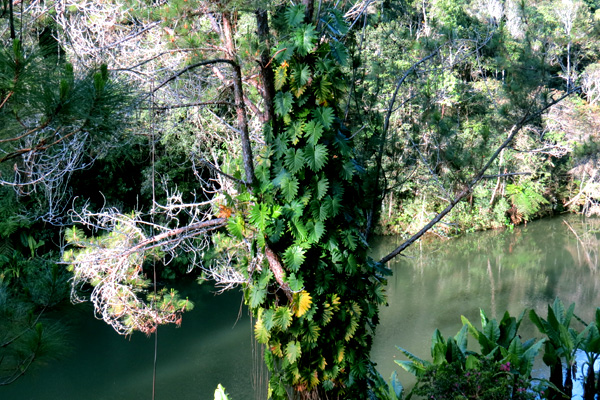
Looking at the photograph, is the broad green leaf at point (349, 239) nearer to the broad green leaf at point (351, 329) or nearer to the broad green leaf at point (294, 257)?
the broad green leaf at point (294, 257)

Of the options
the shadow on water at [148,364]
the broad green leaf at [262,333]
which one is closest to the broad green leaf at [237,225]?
the broad green leaf at [262,333]

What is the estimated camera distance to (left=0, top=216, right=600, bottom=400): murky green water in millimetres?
5902

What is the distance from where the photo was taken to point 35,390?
19.3 ft

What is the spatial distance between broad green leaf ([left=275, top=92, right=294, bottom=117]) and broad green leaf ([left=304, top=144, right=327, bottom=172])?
224mm

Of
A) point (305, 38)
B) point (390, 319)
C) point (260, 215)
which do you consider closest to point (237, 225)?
point (260, 215)

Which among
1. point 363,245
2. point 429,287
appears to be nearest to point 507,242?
point 429,287

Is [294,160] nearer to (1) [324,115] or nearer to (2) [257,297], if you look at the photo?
(1) [324,115]

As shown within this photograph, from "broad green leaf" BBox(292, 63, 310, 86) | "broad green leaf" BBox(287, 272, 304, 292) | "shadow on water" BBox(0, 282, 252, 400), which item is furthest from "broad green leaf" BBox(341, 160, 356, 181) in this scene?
"shadow on water" BBox(0, 282, 252, 400)

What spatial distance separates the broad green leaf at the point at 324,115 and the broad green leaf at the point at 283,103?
5.3 inches

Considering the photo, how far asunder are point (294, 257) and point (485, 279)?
292 inches

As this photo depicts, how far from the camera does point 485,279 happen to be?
9.37m

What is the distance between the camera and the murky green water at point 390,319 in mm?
5902

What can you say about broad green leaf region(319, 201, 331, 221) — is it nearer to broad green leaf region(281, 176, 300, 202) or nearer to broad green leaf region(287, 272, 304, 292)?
broad green leaf region(281, 176, 300, 202)

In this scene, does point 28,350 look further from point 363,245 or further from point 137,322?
point 137,322
